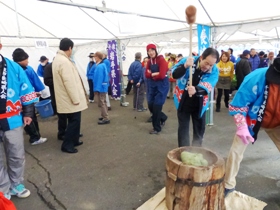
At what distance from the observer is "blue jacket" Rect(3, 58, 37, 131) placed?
223cm

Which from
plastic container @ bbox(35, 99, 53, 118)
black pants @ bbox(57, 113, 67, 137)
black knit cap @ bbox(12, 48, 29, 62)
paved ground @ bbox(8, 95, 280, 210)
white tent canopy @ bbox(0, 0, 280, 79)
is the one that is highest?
white tent canopy @ bbox(0, 0, 280, 79)

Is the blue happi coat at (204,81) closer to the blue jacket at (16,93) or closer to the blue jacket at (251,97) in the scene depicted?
the blue jacket at (251,97)

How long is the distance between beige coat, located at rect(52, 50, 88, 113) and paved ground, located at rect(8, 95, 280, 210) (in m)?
0.85

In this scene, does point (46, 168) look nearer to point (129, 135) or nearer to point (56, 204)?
point (56, 204)

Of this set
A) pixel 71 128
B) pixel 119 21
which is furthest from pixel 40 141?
pixel 119 21

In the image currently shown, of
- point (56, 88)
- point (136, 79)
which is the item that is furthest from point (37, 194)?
point (136, 79)

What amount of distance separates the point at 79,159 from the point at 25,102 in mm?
1498

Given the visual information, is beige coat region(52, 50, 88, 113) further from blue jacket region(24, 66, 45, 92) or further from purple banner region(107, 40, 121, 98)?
purple banner region(107, 40, 121, 98)

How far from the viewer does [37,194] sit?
265 centimetres

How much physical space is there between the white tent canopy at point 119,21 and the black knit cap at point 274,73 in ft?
8.34

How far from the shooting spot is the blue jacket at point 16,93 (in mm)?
2227

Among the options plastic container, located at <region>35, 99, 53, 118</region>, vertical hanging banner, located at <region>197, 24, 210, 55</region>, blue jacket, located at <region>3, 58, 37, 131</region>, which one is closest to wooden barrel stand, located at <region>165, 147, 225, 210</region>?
blue jacket, located at <region>3, 58, 37, 131</region>

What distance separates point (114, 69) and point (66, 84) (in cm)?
454

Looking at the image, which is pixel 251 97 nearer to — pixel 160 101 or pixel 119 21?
pixel 160 101
